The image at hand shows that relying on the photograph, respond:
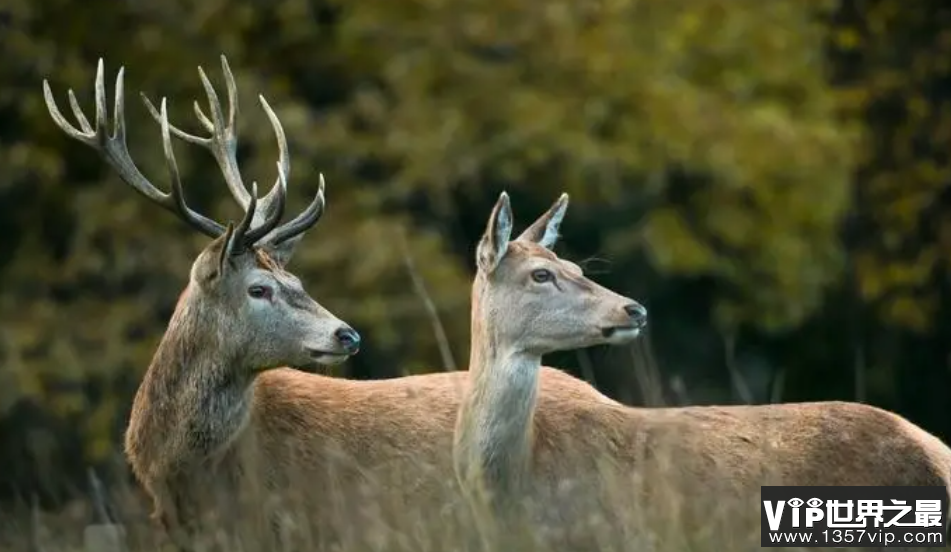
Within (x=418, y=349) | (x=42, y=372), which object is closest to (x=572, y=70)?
(x=418, y=349)

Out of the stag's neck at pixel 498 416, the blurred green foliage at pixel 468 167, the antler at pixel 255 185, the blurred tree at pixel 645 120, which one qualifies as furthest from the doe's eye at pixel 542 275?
the blurred tree at pixel 645 120

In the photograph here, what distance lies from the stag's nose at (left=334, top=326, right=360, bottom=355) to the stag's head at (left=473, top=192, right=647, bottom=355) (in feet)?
1.62

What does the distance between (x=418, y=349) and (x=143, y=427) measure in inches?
314

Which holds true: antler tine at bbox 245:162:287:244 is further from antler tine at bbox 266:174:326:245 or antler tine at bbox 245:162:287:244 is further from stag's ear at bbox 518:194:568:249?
stag's ear at bbox 518:194:568:249

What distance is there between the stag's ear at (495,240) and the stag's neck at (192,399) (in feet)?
3.18

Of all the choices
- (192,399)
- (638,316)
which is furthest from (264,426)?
(638,316)

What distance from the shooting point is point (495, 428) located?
8680 millimetres

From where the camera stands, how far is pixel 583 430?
8.88 metres

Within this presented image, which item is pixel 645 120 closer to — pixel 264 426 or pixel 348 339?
pixel 264 426

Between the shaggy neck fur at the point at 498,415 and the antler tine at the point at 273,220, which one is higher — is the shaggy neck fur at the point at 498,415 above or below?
below

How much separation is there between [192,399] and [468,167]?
956 cm

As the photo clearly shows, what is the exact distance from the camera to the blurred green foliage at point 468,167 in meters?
16.9

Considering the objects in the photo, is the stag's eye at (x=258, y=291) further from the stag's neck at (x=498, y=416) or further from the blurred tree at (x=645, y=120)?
the blurred tree at (x=645, y=120)

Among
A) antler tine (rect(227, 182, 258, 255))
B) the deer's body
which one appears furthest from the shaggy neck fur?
antler tine (rect(227, 182, 258, 255))
